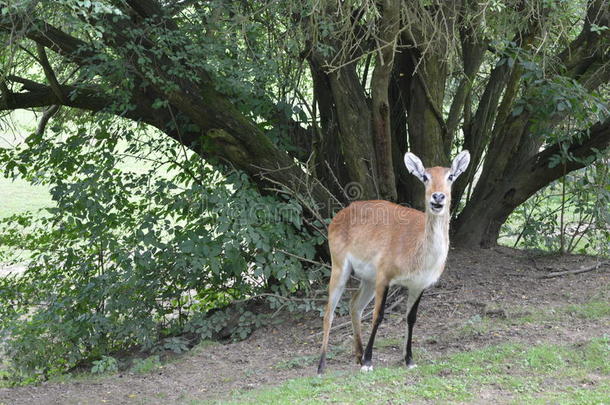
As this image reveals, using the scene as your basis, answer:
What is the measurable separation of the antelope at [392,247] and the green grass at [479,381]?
1.16 feet

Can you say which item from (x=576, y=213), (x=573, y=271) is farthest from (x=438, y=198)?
(x=576, y=213)

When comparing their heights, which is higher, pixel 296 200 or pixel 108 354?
pixel 296 200

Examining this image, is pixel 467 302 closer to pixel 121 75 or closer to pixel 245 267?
pixel 245 267

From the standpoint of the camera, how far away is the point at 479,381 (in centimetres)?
584

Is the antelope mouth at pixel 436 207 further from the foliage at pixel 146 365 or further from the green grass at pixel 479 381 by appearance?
the foliage at pixel 146 365

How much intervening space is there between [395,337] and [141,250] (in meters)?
3.16

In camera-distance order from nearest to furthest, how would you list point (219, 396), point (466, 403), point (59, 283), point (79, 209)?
1. point (466, 403)
2. point (219, 396)
3. point (79, 209)
4. point (59, 283)

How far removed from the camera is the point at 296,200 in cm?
865

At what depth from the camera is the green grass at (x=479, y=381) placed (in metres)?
5.60

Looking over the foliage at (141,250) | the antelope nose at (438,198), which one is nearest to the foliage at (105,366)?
the foliage at (141,250)

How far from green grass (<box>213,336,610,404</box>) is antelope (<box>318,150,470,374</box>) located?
1.16 feet

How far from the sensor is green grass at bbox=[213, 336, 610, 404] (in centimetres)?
560

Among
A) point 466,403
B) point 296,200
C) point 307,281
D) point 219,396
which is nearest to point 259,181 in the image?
point 296,200

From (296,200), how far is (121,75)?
2.36 meters
